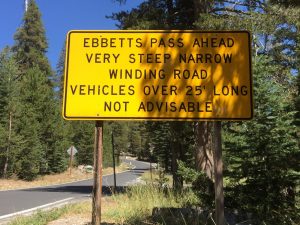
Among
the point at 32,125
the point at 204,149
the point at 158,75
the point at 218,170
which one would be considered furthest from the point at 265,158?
the point at 32,125

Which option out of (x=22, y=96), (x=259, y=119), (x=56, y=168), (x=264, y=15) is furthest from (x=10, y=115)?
(x=259, y=119)

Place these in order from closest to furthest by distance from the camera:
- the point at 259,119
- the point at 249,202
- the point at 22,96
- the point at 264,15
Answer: the point at 249,202
the point at 259,119
the point at 264,15
the point at 22,96

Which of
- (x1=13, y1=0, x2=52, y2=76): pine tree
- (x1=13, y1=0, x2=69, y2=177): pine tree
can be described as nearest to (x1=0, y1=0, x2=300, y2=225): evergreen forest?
(x1=13, y1=0, x2=69, y2=177): pine tree

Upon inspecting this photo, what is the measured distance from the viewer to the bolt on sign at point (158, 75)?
5199mm

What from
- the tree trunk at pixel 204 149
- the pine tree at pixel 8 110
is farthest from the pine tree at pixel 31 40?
the tree trunk at pixel 204 149

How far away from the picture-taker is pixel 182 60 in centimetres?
530

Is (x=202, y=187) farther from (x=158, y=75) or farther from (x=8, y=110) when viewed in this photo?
(x=8, y=110)

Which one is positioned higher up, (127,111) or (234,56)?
(234,56)

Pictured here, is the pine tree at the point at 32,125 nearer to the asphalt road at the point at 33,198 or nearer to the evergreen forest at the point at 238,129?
the evergreen forest at the point at 238,129

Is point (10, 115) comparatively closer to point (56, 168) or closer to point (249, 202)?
point (56, 168)

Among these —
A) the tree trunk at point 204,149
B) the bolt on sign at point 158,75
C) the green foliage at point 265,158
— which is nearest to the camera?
the bolt on sign at point 158,75

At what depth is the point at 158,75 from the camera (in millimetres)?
5270

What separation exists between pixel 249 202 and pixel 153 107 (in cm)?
321

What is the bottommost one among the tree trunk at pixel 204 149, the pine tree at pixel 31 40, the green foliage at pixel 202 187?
the green foliage at pixel 202 187
